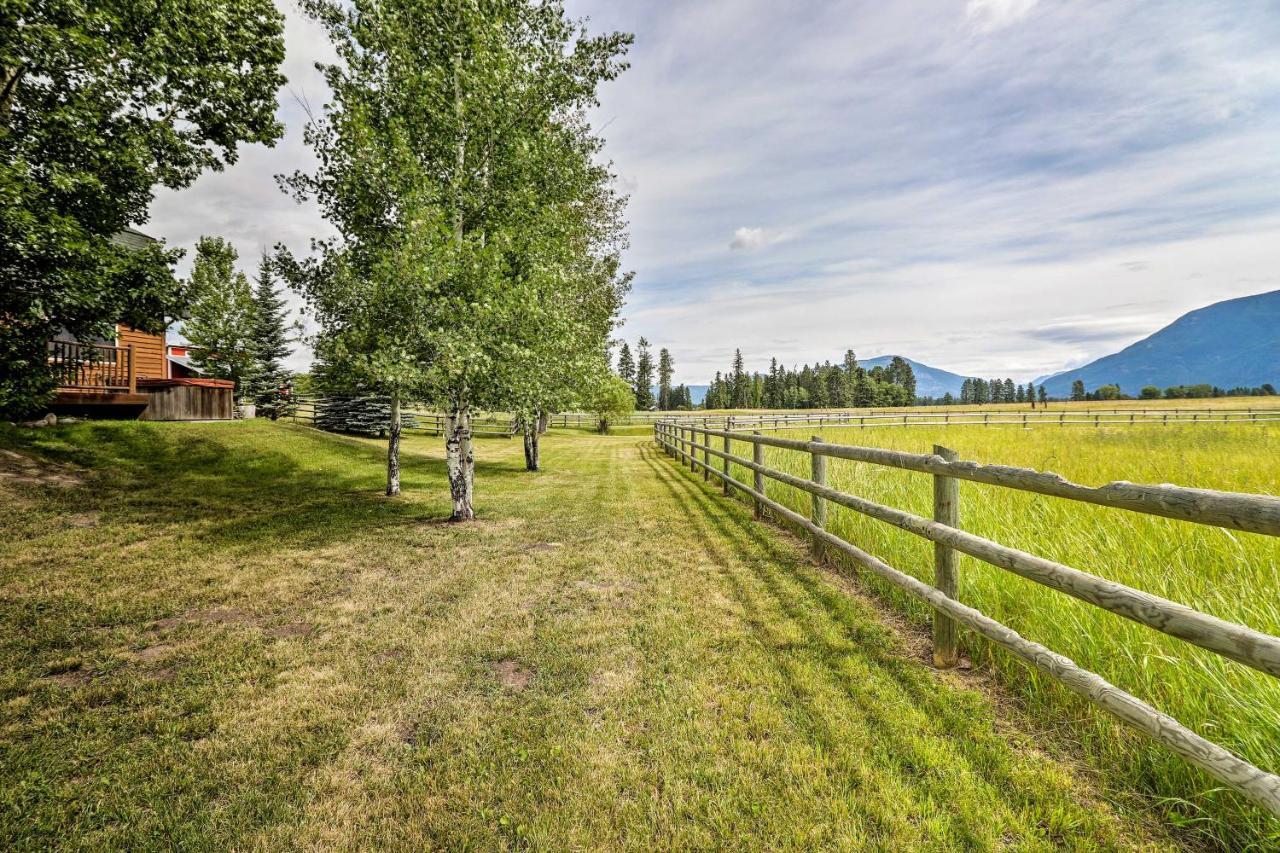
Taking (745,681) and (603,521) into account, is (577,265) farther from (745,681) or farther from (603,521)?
(745,681)

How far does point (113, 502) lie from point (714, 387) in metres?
117

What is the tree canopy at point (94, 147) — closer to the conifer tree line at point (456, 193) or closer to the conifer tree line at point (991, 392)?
the conifer tree line at point (456, 193)

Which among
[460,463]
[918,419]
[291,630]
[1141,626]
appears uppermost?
[918,419]

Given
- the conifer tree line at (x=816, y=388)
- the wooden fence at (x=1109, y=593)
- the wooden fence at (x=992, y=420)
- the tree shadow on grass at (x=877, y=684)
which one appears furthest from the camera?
the conifer tree line at (x=816, y=388)

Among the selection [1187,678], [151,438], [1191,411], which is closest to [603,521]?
[1187,678]

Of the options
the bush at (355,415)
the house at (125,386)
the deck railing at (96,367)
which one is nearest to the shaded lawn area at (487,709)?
the deck railing at (96,367)

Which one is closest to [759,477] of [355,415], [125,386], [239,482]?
[239,482]

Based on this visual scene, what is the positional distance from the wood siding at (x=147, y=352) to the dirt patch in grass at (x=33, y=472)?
1263 cm

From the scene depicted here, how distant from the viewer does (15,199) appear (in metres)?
7.34

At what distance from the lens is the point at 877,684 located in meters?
3.52

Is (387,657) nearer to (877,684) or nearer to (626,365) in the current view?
(877,684)

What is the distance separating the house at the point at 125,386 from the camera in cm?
1324

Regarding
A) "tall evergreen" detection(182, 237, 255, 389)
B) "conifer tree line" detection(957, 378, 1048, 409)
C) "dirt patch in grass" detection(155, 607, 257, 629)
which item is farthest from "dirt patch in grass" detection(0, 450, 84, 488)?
"conifer tree line" detection(957, 378, 1048, 409)

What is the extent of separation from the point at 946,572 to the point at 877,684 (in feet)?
3.35
